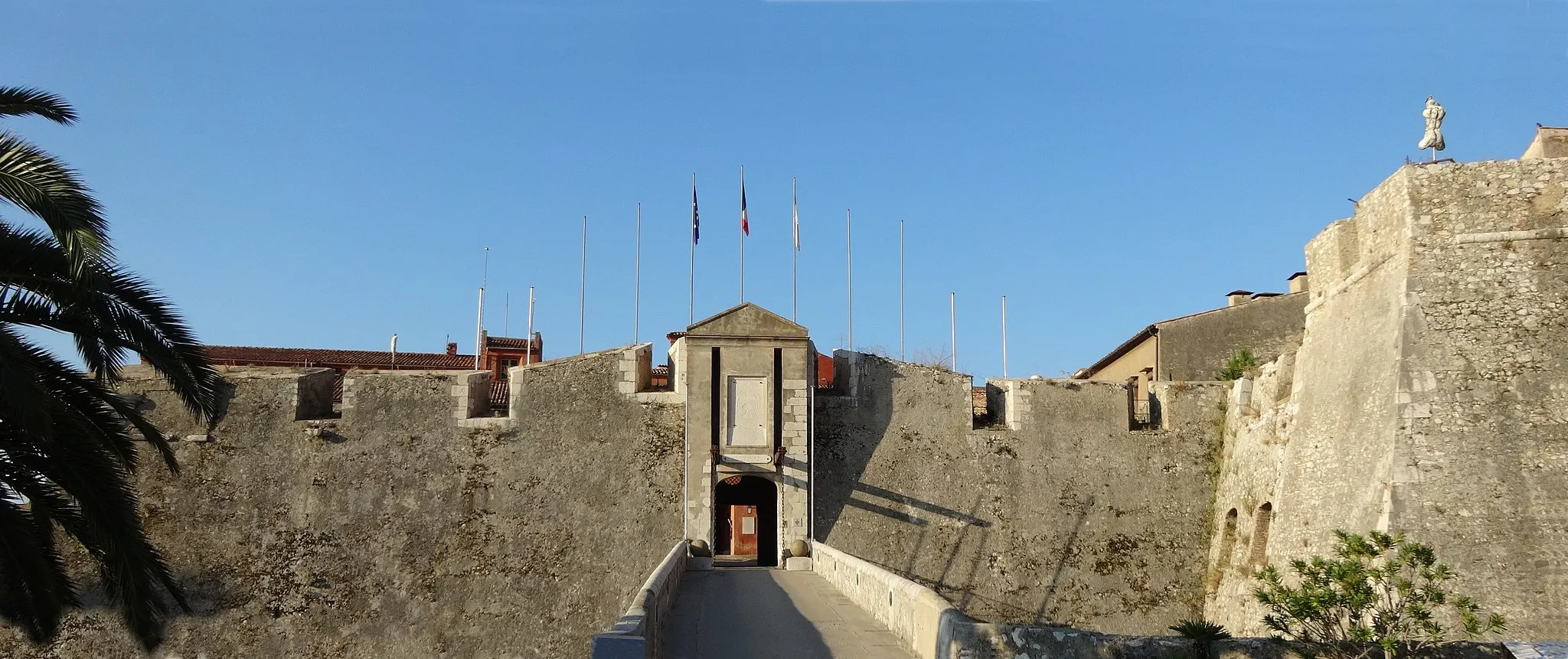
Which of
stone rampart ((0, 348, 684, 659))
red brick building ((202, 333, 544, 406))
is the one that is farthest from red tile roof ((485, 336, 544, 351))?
stone rampart ((0, 348, 684, 659))

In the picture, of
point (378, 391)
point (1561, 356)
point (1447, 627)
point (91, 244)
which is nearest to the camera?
point (91, 244)

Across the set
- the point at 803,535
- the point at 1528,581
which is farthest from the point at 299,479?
the point at 1528,581

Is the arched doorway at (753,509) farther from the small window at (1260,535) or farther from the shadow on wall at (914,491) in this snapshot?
the small window at (1260,535)

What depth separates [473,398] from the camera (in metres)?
24.2

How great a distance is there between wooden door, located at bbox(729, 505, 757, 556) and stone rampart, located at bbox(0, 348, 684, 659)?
23.7 m

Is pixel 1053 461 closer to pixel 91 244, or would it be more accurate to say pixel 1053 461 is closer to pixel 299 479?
pixel 299 479

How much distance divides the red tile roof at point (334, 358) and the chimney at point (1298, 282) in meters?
24.0

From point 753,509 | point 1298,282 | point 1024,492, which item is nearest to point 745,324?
point 1024,492

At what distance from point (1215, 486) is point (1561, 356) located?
8160mm

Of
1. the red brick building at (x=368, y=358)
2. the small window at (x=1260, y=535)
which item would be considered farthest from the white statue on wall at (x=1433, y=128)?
the red brick building at (x=368, y=358)

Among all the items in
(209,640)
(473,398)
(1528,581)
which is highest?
(473,398)

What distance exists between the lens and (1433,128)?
64.0ft

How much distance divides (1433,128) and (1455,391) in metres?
4.47

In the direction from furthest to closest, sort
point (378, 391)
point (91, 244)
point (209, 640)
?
point (378, 391) < point (209, 640) < point (91, 244)
